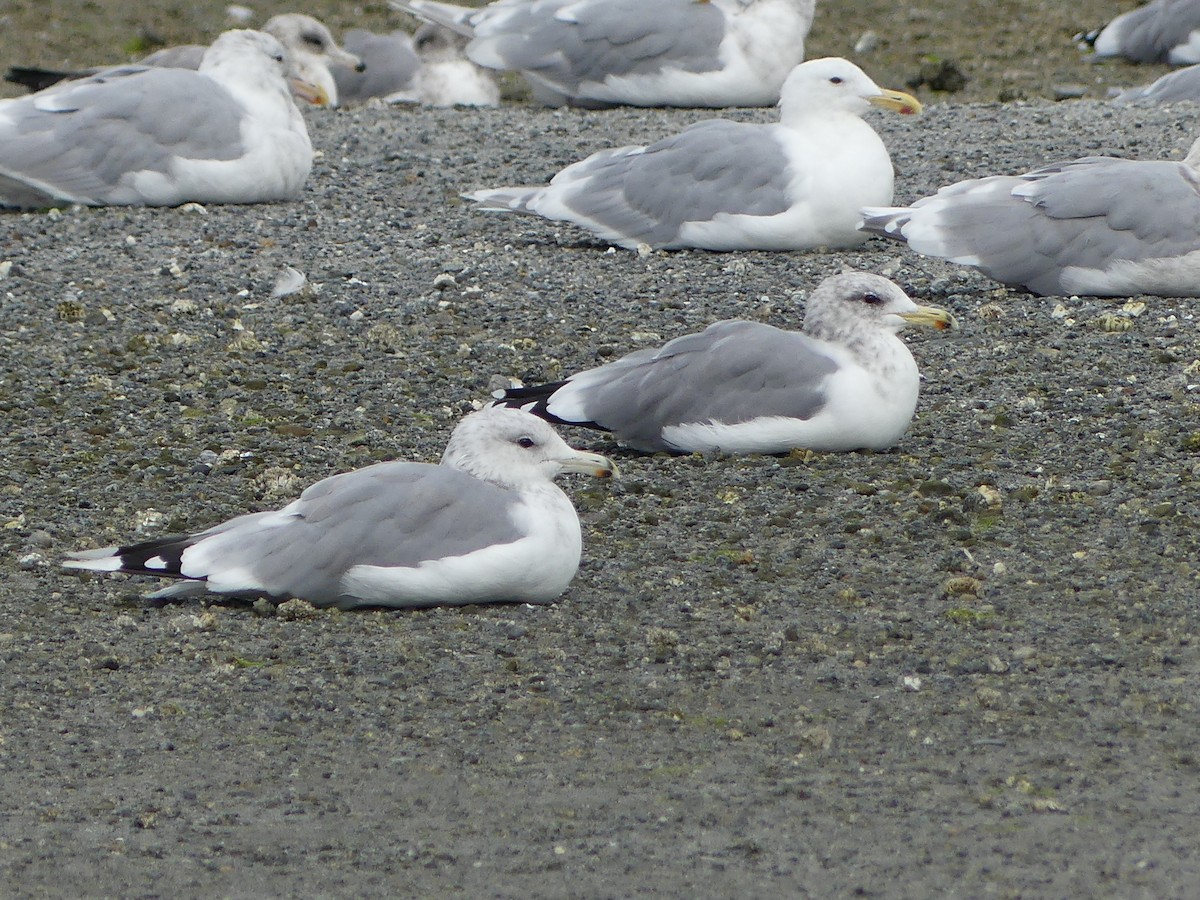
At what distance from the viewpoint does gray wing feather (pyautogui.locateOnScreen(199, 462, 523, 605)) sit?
4.57 m

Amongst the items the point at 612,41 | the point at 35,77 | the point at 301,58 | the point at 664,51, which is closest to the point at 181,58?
the point at 301,58

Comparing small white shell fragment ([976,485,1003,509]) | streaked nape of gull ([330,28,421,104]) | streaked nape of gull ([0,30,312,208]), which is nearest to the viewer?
small white shell fragment ([976,485,1003,509])

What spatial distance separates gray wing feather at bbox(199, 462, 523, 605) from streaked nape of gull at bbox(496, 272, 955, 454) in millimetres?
1122

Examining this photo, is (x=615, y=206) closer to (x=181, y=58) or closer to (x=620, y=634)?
(x=620, y=634)

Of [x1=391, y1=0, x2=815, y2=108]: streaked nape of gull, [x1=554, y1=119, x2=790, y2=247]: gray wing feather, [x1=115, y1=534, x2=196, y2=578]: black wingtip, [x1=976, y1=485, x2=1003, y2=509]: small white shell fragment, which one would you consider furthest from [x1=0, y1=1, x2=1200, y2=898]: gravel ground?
[x1=391, y1=0, x2=815, y2=108]: streaked nape of gull

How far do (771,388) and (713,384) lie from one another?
0.18m

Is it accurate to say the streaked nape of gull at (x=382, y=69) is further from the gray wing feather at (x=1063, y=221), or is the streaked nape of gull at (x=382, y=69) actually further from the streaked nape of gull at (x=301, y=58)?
the gray wing feather at (x=1063, y=221)

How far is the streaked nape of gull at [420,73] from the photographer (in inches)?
506

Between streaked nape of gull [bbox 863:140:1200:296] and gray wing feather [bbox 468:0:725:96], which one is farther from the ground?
gray wing feather [bbox 468:0:725:96]

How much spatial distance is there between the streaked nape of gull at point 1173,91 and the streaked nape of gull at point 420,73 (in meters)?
4.38

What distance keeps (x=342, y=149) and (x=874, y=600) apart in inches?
245

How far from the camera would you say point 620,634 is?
4504mm

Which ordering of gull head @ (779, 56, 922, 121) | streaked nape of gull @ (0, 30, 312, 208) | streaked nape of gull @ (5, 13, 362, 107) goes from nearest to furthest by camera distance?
gull head @ (779, 56, 922, 121) → streaked nape of gull @ (0, 30, 312, 208) → streaked nape of gull @ (5, 13, 362, 107)

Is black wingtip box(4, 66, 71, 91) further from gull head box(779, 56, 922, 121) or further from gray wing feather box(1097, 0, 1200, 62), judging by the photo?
gray wing feather box(1097, 0, 1200, 62)
